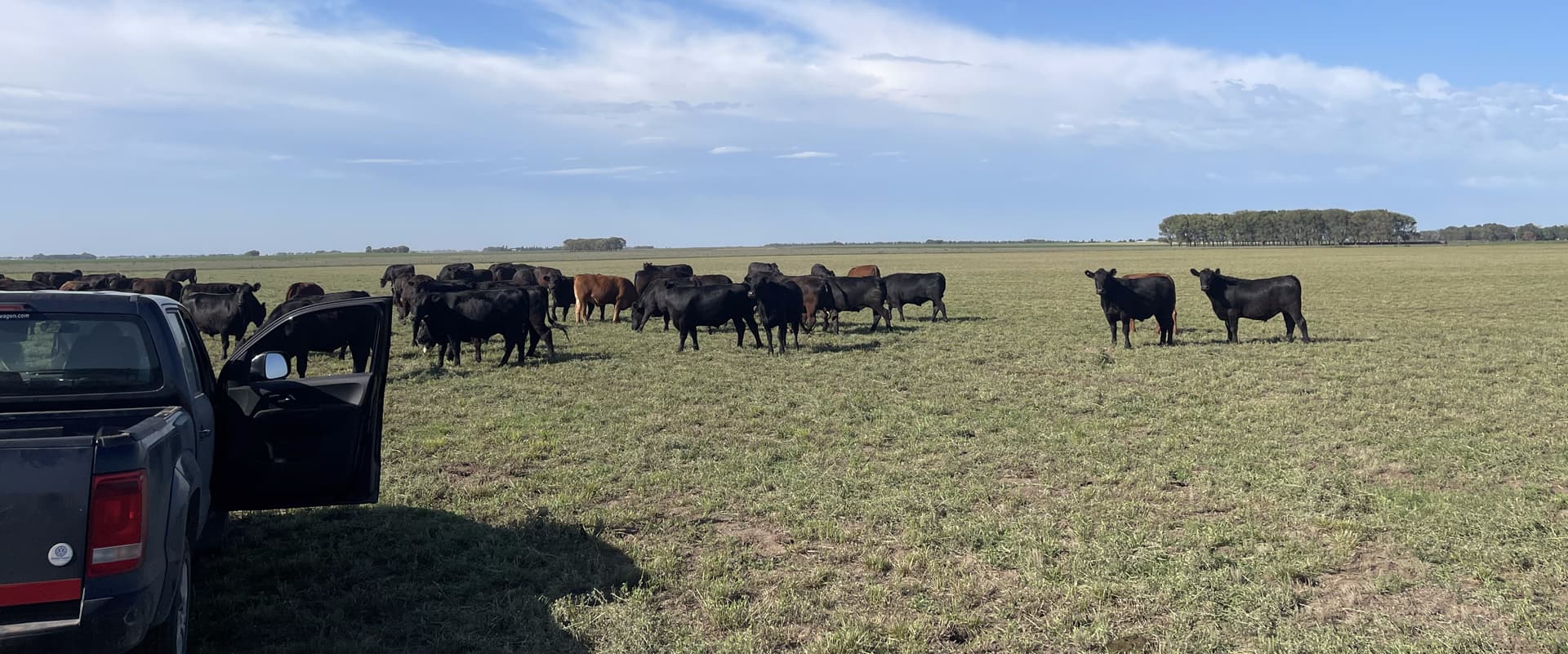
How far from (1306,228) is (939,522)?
156564mm

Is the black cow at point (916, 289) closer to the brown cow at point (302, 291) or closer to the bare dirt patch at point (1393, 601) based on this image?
the brown cow at point (302, 291)

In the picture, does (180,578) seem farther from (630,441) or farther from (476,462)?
(630,441)

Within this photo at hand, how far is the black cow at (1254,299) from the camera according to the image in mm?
16719

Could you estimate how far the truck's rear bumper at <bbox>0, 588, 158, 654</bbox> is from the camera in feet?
9.73

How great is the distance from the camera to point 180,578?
3666 millimetres

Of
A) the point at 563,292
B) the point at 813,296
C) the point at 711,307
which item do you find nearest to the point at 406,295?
the point at 563,292

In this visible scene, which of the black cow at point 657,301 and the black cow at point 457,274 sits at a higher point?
the black cow at point 457,274

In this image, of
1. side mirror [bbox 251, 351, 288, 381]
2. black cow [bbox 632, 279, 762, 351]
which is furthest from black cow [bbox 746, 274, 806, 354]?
side mirror [bbox 251, 351, 288, 381]

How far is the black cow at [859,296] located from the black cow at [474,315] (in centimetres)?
709

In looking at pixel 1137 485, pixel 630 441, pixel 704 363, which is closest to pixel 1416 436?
pixel 1137 485

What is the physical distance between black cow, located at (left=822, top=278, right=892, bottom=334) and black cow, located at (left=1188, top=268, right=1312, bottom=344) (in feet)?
20.8

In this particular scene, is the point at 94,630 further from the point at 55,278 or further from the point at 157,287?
the point at 55,278

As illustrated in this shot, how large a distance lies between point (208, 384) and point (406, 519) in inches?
→ 80.7

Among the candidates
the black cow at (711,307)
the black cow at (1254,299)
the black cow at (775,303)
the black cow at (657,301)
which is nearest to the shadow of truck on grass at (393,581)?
the black cow at (775,303)
